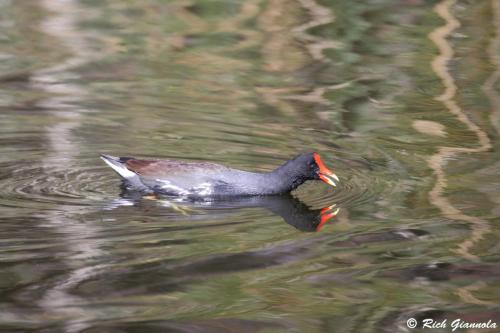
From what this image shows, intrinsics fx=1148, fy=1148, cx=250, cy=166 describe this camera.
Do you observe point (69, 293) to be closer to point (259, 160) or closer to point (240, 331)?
point (240, 331)

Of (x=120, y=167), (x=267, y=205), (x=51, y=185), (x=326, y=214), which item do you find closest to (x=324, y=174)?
(x=267, y=205)

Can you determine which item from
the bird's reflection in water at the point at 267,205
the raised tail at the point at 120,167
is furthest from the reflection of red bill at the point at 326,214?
the raised tail at the point at 120,167

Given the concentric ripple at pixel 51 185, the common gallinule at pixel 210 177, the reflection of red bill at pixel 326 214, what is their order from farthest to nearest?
1. the common gallinule at pixel 210 177
2. the concentric ripple at pixel 51 185
3. the reflection of red bill at pixel 326 214

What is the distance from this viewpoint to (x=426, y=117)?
9938 millimetres

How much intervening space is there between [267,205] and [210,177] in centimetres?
44

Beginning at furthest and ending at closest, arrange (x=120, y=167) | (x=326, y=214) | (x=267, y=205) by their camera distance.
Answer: (x=120, y=167) < (x=267, y=205) < (x=326, y=214)

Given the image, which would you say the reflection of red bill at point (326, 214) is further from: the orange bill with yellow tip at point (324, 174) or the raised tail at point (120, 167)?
the raised tail at point (120, 167)

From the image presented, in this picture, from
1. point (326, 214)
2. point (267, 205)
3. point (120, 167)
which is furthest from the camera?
point (120, 167)

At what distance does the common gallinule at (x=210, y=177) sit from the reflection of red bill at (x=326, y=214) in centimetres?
43

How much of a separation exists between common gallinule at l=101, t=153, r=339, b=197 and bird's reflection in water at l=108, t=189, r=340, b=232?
59mm

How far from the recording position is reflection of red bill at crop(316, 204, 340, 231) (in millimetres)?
7222

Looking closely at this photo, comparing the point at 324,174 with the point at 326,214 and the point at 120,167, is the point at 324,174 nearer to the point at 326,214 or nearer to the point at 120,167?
the point at 326,214

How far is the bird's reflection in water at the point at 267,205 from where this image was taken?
7.36 m

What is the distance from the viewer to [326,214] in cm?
746
